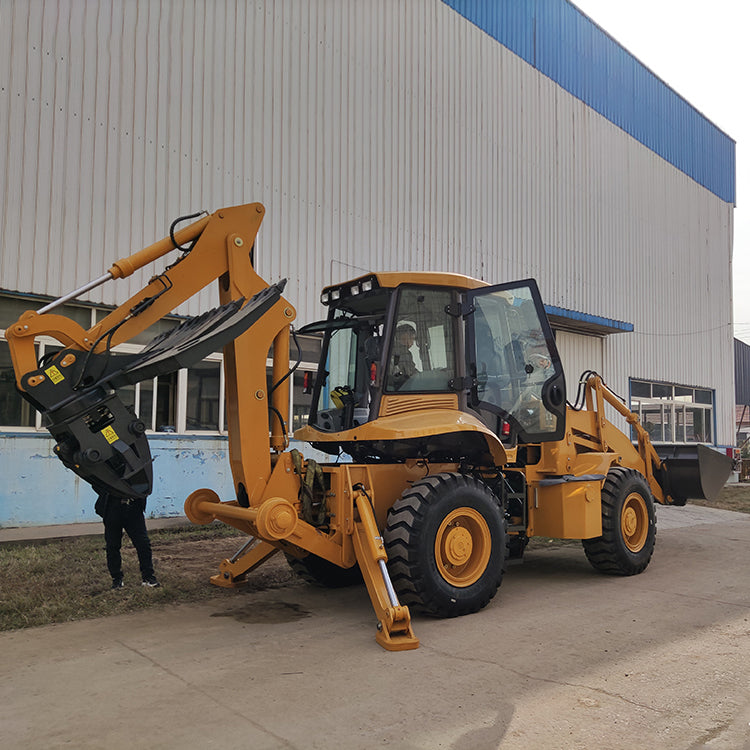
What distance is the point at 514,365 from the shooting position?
6.87 m

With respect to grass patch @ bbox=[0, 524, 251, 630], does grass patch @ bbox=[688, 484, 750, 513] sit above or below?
below

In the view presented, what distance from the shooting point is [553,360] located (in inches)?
281

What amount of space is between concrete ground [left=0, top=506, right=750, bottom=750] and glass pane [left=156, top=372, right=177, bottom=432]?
490cm

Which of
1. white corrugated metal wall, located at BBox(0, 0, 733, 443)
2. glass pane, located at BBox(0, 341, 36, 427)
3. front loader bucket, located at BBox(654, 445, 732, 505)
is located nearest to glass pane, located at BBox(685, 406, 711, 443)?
white corrugated metal wall, located at BBox(0, 0, 733, 443)

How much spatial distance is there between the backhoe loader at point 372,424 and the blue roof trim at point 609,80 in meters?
11.4

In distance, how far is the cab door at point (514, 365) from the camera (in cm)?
652

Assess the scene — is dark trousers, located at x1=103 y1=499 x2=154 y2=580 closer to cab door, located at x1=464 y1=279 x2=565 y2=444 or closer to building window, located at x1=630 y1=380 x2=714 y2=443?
cab door, located at x1=464 y1=279 x2=565 y2=444

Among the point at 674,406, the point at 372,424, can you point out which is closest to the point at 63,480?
the point at 372,424

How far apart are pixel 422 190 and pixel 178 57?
5.28 m

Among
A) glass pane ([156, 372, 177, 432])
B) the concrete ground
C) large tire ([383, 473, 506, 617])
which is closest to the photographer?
the concrete ground

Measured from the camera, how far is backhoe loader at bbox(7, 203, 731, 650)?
16.9ft

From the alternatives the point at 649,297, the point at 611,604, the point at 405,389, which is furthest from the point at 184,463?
the point at 649,297

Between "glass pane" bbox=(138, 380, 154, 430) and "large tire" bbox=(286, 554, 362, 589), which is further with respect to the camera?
"glass pane" bbox=(138, 380, 154, 430)

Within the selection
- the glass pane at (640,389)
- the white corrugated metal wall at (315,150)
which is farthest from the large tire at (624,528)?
the glass pane at (640,389)
